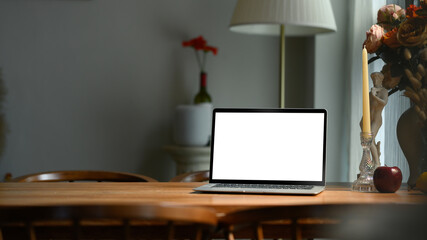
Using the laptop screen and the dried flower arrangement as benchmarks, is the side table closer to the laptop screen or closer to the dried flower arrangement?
the laptop screen

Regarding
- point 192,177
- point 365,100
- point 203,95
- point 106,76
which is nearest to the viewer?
point 365,100

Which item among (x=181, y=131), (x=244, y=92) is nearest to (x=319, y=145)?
(x=181, y=131)

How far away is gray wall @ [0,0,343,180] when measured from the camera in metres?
3.43

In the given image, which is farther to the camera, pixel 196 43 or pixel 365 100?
pixel 196 43

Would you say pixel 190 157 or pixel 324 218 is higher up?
pixel 324 218

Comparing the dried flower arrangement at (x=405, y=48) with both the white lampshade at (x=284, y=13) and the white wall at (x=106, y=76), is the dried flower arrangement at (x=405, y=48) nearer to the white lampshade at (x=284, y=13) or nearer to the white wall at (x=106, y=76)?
the white lampshade at (x=284, y=13)

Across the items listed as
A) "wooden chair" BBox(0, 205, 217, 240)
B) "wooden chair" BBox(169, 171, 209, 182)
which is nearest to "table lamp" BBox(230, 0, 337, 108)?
"wooden chair" BBox(169, 171, 209, 182)

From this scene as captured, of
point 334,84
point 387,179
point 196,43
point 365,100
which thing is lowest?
point 387,179

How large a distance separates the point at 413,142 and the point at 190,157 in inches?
71.8

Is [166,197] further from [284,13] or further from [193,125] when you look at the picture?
[193,125]

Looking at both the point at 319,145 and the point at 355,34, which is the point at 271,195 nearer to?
the point at 319,145

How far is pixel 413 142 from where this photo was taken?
56.9 inches

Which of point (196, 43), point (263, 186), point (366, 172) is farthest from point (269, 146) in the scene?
point (196, 43)

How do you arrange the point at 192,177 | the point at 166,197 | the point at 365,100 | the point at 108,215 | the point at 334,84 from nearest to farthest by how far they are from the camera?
the point at 108,215
the point at 166,197
the point at 365,100
the point at 192,177
the point at 334,84
